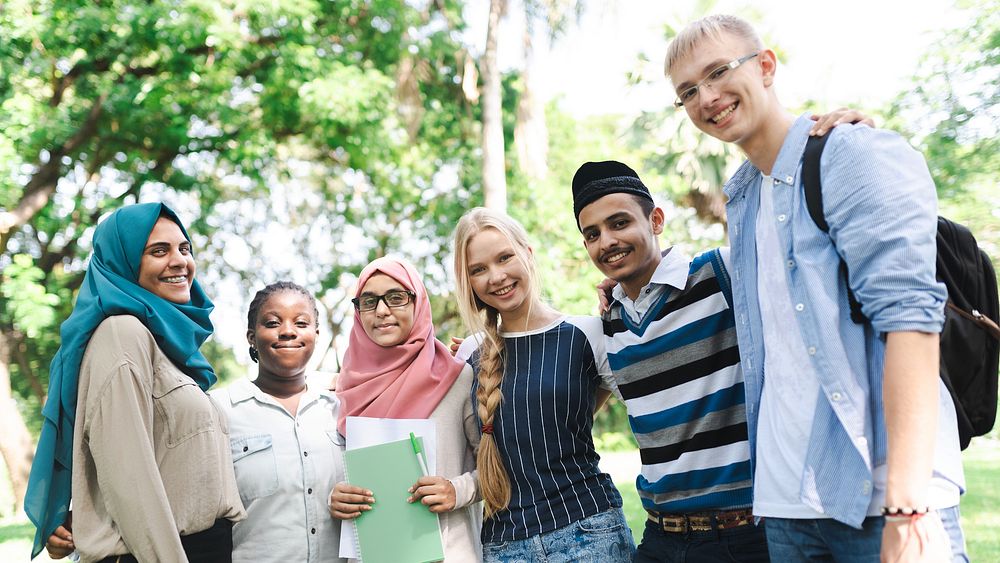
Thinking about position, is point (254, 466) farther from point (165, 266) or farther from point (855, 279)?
point (855, 279)

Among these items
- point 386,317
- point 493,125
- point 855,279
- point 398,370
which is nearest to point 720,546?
point 855,279

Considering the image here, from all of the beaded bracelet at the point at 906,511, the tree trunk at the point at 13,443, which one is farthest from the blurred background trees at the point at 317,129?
the beaded bracelet at the point at 906,511

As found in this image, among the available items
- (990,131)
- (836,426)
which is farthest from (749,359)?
(990,131)

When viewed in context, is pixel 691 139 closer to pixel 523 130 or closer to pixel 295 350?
pixel 523 130

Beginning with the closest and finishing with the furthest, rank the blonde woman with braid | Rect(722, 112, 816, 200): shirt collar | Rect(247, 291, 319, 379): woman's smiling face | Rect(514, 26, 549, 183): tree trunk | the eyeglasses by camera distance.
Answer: Rect(722, 112, 816, 200): shirt collar, the eyeglasses, the blonde woman with braid, Rect(247, 291, 319, 379): woman's smiling face, Rect(514, 26, 549, 183): tree trunk

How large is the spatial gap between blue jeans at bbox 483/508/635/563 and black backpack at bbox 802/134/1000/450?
1.35m

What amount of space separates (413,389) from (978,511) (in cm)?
942

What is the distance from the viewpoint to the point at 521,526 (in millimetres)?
3084

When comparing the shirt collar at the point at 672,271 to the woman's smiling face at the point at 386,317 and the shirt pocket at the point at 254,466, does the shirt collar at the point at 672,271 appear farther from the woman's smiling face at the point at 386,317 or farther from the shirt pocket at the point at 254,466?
the shirt pocket at the point at 254,466

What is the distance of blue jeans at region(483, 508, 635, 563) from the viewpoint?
3.02 meters

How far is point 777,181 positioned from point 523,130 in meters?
11.9

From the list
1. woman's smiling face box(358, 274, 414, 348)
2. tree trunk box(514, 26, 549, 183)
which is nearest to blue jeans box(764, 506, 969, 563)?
woman's smiling face box(358, 274, 414, 348)

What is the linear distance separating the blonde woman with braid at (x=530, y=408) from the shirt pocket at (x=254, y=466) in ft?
2.91

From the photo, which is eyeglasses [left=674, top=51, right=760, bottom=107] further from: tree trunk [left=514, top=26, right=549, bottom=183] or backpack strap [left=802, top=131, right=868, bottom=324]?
tree trunk [left=514, top=26, right=549, bottom=183]
